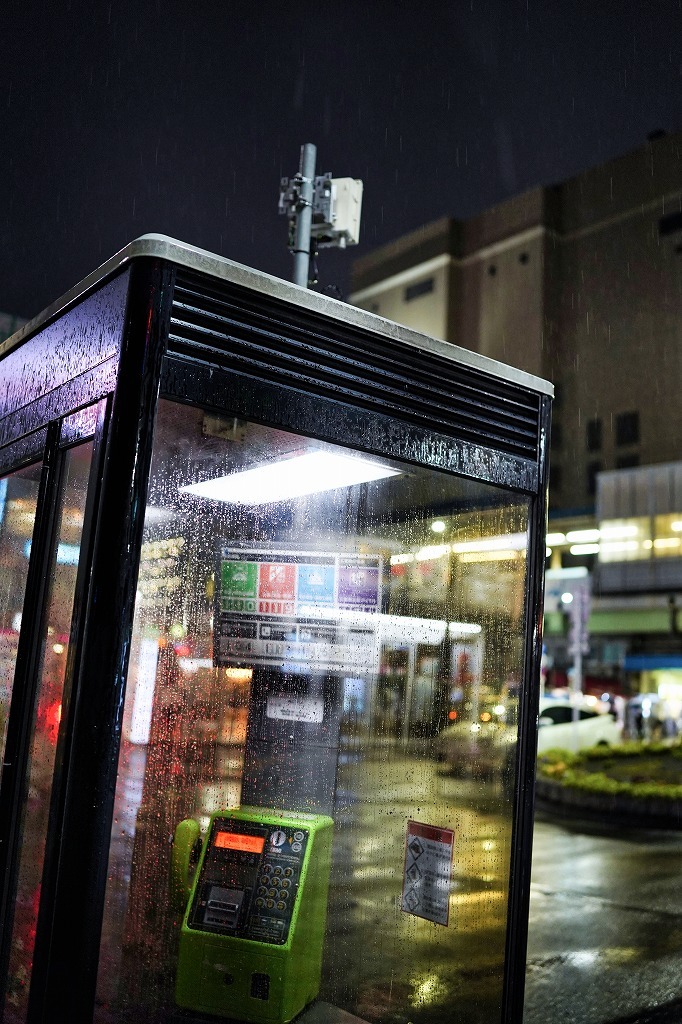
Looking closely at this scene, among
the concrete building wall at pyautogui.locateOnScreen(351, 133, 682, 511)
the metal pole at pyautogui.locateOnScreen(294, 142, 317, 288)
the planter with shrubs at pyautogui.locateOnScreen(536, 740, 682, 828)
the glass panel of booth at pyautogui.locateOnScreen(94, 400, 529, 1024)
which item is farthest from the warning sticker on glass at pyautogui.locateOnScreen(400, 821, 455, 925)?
the concrete building wall at pyautogui.locateOnScreen(351, 133, 682, 511)

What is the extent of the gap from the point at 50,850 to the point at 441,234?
67.4 m

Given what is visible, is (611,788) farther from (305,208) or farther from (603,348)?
(603,348)

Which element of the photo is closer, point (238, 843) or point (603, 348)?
point (238, 843)

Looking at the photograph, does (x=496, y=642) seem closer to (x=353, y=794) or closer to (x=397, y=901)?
(x=353, y=794)

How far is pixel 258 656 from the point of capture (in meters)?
4.38

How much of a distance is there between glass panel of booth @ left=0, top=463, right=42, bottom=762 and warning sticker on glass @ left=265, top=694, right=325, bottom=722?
127 cm

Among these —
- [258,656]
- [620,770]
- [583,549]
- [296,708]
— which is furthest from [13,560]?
[583,549]

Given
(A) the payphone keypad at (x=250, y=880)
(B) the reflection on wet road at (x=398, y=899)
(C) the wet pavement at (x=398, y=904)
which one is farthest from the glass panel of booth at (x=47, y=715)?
(B) the reflection on wet road at (x=398, y=899)

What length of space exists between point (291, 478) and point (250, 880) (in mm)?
1983

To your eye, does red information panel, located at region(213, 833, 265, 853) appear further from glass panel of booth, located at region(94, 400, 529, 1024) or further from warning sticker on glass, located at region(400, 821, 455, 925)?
warning sticker on glass, located at region(400, 821, 455, 925)

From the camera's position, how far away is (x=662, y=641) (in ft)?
155

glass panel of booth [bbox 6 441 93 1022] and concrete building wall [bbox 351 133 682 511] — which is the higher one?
concrete building wall [bbox 351 133 682 511]

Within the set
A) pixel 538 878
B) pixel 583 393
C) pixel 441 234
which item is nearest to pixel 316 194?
pixel 538 878

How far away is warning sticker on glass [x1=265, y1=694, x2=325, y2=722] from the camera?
4.43 m
